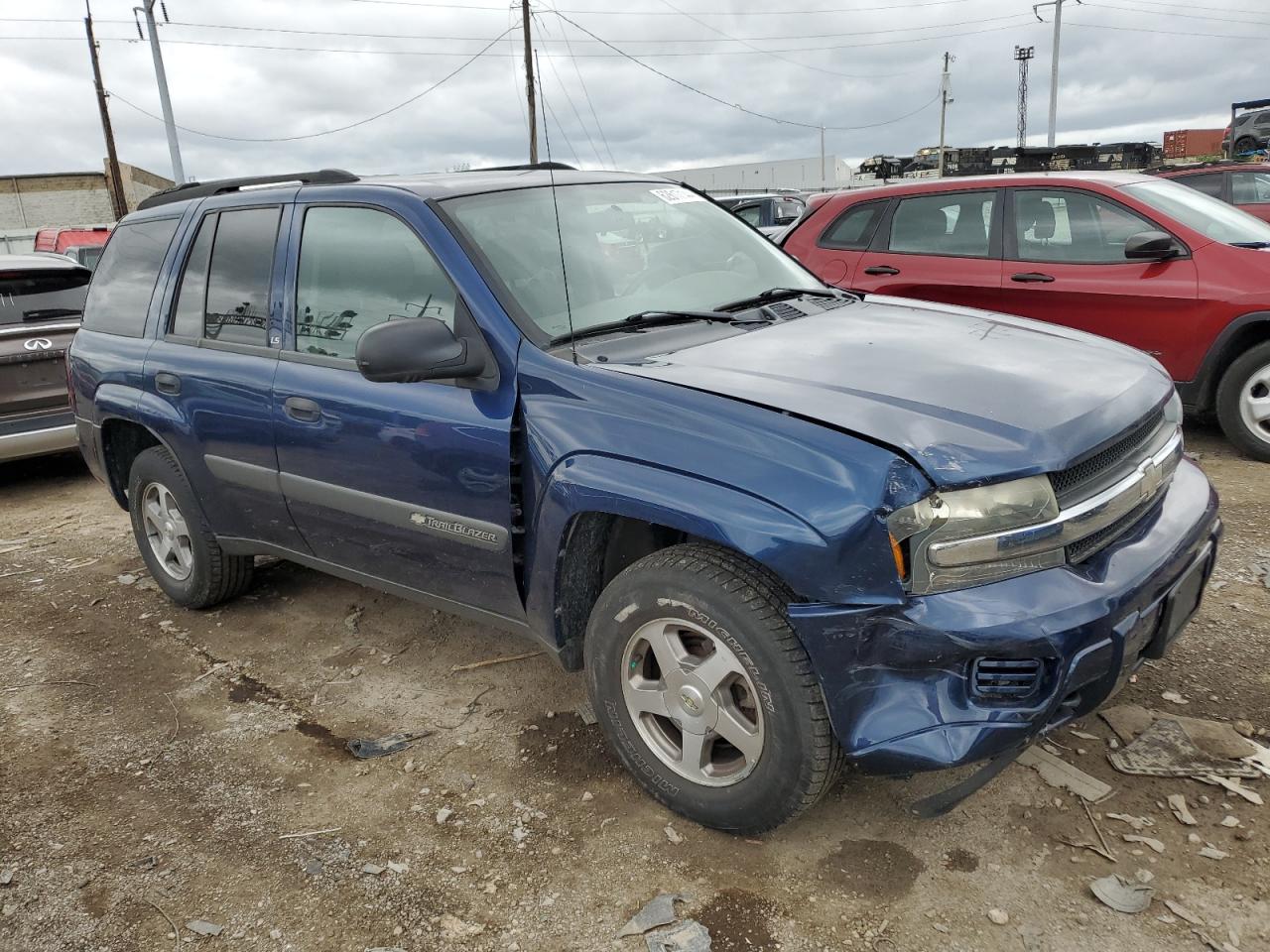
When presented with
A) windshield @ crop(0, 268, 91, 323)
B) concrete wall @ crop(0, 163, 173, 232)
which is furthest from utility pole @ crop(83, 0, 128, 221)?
windshield @ crop(0, 268, 91, 323)

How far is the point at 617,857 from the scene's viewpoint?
265 centimetres

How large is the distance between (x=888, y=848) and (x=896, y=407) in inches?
48.5

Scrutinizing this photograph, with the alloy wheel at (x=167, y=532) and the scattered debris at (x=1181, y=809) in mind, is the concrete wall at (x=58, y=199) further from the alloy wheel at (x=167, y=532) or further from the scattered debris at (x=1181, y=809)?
the scattered debris at (x=1181, y=809)

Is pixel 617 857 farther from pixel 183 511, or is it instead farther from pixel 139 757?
pixel 183 511

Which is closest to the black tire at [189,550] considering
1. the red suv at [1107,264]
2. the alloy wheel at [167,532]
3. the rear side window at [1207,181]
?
the alloy wheel at [167,532]

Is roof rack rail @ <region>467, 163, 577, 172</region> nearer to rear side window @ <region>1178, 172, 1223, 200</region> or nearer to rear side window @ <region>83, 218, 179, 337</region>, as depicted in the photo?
rear side window @ <region>83, 218, 179, 337</region>

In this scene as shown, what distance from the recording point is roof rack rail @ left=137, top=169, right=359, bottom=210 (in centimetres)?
364

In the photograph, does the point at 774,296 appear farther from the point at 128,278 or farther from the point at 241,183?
the point at 128,278

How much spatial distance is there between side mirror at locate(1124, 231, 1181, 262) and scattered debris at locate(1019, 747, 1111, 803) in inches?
155

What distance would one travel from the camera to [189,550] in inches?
176

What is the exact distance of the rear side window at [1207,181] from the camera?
9727mm

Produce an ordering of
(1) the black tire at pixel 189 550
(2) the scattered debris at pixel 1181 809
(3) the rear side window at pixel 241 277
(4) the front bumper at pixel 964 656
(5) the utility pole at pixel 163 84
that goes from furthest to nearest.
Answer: (5) the utility pole at pixel 163 84 < (1) the black tire at pixel 189 550 < (3) the rear side window at pixel 241 277 < (2) the scattered debris at pixel 1181 809 < (4) the front bumper at pixel 964 656

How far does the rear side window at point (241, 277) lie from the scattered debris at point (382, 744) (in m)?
1.56

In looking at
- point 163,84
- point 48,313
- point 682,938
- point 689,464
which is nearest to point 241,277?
point 689,464
